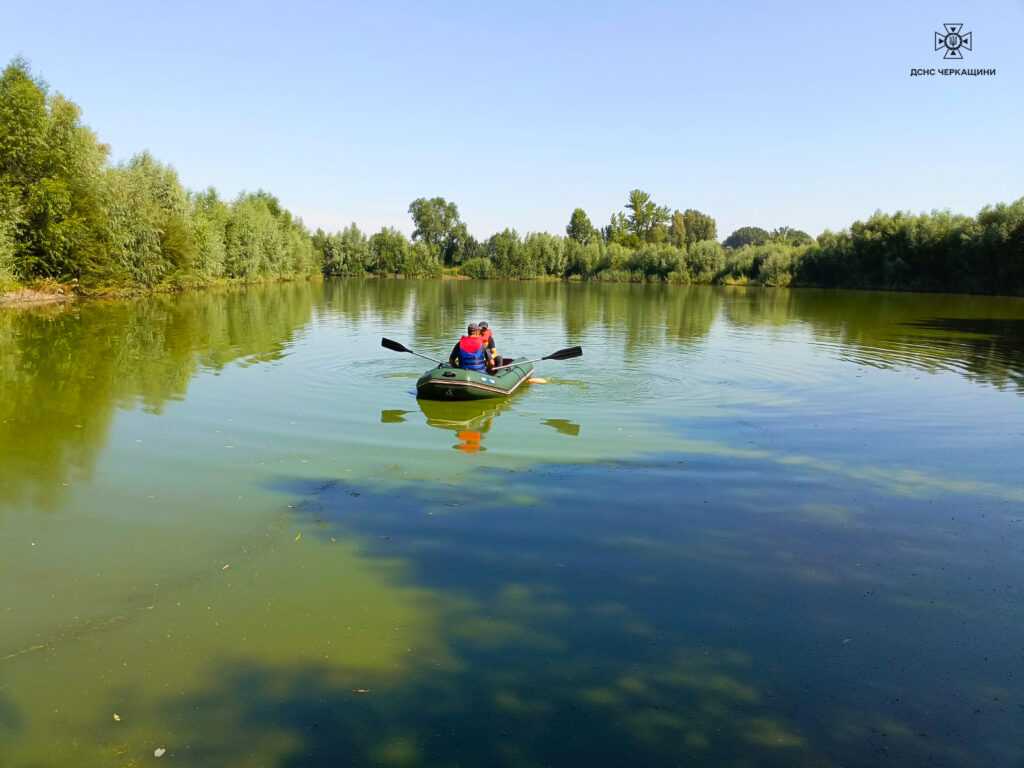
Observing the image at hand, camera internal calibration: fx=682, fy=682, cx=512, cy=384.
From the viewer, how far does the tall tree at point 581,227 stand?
4382 inches

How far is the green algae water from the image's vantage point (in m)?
3.66

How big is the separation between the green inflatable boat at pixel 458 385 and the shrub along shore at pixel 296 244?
1018 inches

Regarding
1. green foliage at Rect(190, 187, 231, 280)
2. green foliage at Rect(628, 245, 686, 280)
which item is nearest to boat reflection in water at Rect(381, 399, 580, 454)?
green foliage at Rect(190, 187, 231, 280)

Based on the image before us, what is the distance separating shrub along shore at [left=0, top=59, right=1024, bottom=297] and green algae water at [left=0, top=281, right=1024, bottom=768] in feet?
86.2

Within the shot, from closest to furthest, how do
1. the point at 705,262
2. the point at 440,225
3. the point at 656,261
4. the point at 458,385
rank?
the point at 458,385 → the point at 705,262 → the point at 656,261 → the point at 440,225

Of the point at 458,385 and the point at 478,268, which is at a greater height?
the point at 478,268

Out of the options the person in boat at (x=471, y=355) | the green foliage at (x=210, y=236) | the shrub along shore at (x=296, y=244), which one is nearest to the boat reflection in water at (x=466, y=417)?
the person in boat at (x=471, y=355)

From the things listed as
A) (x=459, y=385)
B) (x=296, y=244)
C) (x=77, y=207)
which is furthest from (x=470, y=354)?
(x=296, y=244)

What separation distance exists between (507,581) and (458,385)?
6.78 metres

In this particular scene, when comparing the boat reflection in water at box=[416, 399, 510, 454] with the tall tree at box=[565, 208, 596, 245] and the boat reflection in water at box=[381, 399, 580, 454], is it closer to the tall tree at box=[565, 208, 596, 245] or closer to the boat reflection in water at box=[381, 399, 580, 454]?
the boat reflection in water at box=[381, 399, 580, 454]

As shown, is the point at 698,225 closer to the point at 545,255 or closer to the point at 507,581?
the point at 545,255

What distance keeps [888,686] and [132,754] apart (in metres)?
4.21

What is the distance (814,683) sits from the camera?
13.4 ft

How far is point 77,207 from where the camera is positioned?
34125mm
